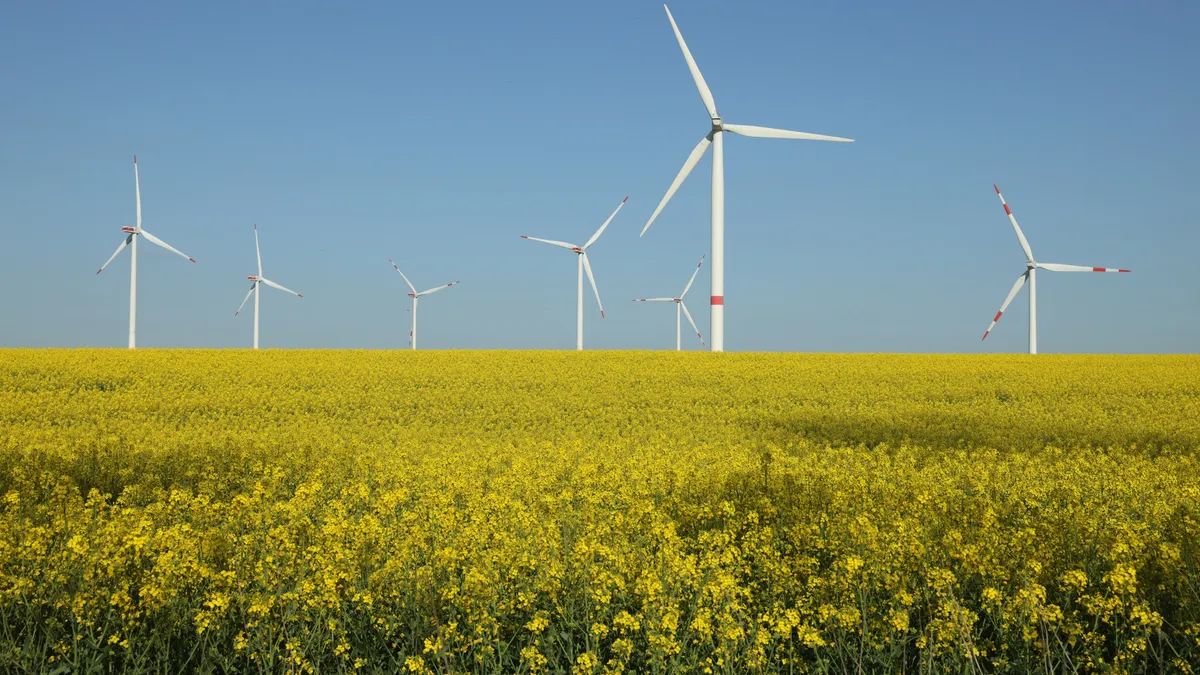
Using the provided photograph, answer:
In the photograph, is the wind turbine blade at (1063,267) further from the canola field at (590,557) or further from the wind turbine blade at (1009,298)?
the canola field at (590,557)

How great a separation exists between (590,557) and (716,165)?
39.4m

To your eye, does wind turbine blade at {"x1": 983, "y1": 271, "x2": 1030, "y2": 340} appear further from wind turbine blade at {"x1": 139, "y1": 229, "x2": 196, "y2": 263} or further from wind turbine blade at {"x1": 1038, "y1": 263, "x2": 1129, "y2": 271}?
wind turbine blade at {"x1": 139, "y1": 229, "x2": 196, "y2": 263}

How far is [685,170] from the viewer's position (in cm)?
4475

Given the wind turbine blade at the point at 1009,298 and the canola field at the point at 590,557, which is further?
the wind turbine blade at the point at 1009,298

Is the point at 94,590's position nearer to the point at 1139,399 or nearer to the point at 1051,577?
the point at 1051,577

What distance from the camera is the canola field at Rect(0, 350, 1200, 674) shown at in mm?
5793

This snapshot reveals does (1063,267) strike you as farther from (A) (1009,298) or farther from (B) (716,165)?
(B) (716,165)

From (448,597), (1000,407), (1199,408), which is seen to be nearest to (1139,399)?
(1199,408)

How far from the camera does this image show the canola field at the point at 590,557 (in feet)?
19.0

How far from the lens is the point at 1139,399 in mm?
27922

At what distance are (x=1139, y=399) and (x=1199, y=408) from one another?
97.1 inches

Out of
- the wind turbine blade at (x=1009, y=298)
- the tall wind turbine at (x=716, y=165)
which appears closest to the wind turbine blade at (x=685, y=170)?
the tall wind turbine at (x=716, y=165)

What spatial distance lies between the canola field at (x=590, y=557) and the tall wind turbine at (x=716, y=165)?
79.2 feet

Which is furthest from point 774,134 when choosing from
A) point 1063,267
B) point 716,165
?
point 1063,267
